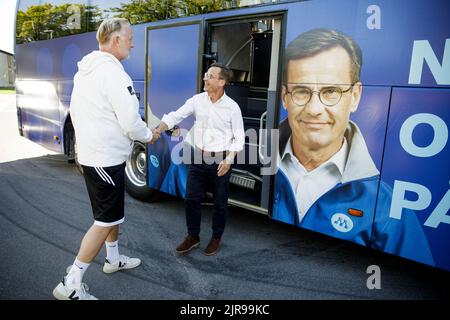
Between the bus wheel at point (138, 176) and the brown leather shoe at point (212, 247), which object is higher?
the bus wheel at point (138, 176)

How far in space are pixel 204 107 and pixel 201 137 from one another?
0.31 m

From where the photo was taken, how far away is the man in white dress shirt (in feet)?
11.2

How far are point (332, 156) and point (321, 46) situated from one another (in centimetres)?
98

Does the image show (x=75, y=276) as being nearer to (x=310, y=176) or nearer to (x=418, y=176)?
(x=310, y=176)

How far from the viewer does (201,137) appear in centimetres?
353

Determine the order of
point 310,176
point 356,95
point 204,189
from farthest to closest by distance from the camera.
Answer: point 204,189
point 310,176
point 356,95

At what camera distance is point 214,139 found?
3486mm

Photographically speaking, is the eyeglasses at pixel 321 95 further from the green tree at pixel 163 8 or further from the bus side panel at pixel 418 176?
the green tree at pixel 163 8

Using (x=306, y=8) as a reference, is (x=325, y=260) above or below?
below

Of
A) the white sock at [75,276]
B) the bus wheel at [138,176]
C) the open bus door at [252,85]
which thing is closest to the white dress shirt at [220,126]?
the open bus door at [252,85]

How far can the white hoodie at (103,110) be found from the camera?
102 inches

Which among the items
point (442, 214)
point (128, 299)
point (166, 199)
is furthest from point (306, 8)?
point (166, 199)

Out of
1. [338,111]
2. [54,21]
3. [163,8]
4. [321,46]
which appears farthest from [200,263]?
[54,21]
